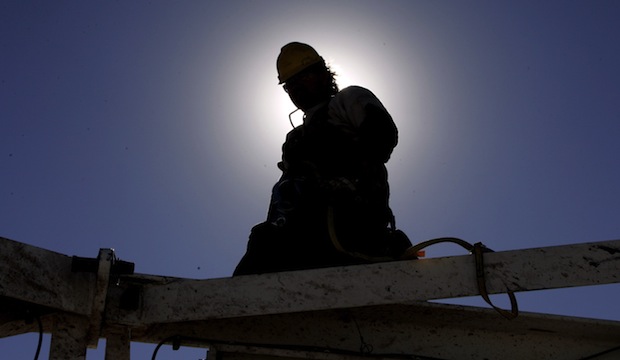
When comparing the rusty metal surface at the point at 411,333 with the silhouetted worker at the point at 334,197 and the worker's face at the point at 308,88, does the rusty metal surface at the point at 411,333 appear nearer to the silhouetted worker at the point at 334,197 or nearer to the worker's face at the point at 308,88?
the silhouetted worker at the point at 334,197

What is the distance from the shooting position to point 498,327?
362 cm

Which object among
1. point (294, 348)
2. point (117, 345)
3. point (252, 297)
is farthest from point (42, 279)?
point (294, 348)

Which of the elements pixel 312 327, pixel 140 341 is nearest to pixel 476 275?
pixel 312 327

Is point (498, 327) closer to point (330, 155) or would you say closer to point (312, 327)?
point (312, 327)

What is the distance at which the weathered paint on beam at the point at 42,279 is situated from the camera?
9.74 feet

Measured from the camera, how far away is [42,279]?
3057 mm

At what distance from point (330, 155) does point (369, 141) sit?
23cm

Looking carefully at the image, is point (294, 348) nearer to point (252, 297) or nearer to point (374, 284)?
point (252, 297)

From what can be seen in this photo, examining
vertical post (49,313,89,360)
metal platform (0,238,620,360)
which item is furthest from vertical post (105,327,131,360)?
vertical post (49,313,89,360)

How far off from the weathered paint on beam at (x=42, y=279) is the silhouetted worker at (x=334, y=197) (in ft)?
3.36

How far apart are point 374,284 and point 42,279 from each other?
1.18 meters

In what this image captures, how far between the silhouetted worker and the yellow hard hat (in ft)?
1.11

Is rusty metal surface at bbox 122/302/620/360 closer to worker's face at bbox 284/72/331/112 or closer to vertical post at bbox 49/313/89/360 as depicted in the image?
vertical post at bbox 49/313/89/360

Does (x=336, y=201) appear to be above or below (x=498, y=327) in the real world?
above
